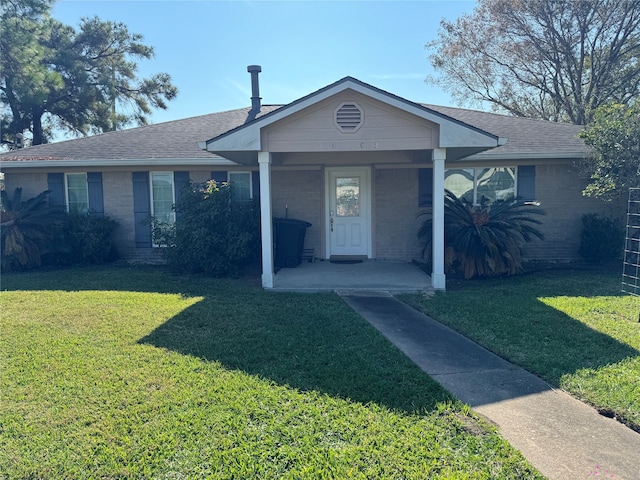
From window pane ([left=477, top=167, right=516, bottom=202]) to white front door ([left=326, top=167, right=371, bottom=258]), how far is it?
285cm

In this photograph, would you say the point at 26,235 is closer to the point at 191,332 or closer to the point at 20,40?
the point at 191,332

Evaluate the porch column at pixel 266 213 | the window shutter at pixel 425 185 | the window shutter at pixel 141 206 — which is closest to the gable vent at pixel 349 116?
the porch column at pixel 266 213

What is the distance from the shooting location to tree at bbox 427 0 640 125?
20203 millimetres

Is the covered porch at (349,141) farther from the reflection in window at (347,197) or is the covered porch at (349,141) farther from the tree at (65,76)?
the tree at (65,76)

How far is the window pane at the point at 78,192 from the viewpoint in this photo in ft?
37.2

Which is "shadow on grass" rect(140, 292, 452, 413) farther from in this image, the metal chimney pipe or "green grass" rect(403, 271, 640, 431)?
the metal chimney pipe

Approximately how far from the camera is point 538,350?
4945 mm

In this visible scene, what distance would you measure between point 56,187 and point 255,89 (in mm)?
6041

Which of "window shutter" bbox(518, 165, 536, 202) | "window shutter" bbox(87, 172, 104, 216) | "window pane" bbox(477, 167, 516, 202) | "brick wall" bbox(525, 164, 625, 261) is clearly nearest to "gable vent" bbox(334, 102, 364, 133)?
"window pane" bbox(477, 167, 516, 202)

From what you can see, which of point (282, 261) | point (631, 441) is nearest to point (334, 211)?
point (282, 261)

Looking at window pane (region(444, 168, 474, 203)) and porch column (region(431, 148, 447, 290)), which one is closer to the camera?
porch column (region(431, 148, 447, 290))

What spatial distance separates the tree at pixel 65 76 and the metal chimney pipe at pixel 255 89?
42.3 feet

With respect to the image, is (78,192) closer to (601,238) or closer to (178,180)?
(178,180)

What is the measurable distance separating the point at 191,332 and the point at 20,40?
2007cm
